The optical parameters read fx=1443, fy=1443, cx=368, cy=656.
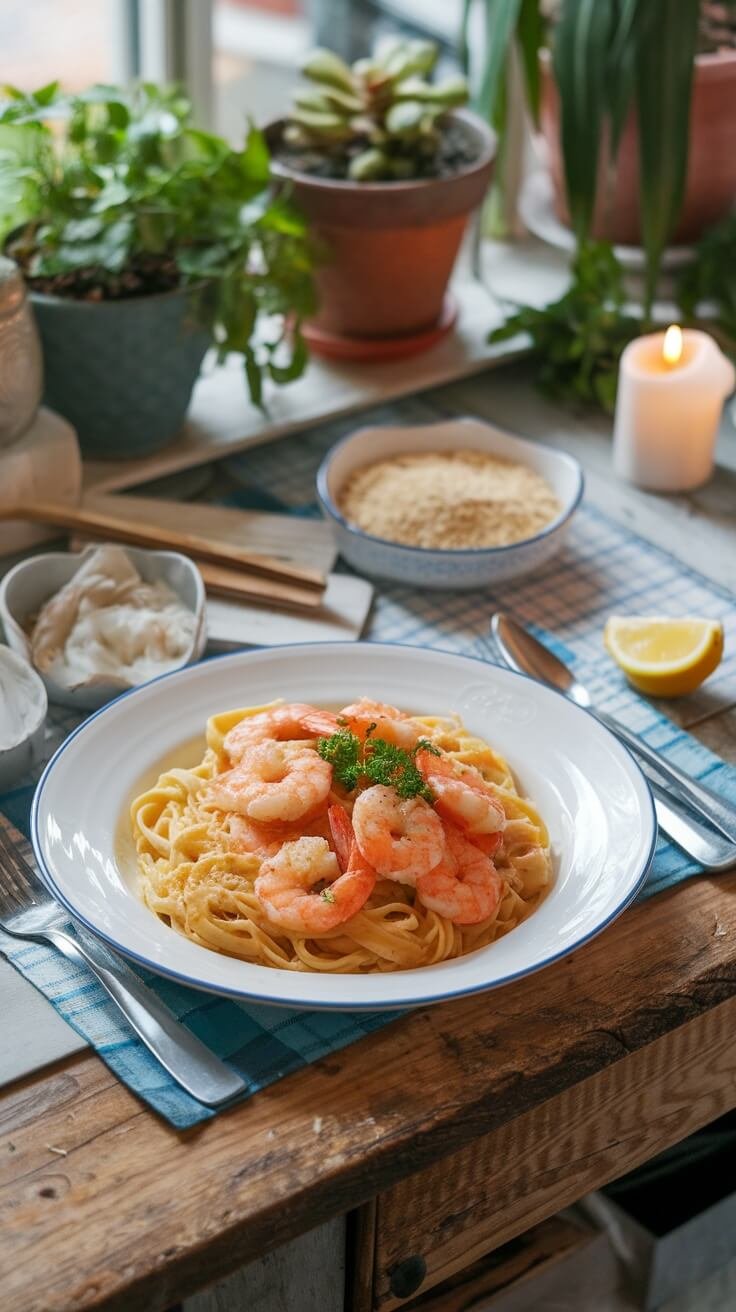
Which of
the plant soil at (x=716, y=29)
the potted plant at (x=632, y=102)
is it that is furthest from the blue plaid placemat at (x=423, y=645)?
the plant soil at (x=716, y=29)

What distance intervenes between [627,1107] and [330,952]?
10.1 inches

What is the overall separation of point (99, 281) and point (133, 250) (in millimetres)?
48

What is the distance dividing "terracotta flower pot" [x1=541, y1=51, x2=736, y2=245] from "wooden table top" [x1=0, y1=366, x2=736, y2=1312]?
1.08m

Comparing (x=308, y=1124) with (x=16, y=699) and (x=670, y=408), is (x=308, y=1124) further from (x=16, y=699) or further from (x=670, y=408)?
(x=670, y=408)

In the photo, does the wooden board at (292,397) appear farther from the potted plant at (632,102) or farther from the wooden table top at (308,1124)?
the wooden table top at (308,1124)

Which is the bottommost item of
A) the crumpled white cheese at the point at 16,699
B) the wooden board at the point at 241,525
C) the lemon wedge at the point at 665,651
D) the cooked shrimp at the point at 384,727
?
the wooden board at the point at 241,525

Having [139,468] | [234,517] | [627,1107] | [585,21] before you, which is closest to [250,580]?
[234,517]

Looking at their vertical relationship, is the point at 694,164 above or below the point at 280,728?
above

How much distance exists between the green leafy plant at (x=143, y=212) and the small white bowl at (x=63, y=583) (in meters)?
0.30

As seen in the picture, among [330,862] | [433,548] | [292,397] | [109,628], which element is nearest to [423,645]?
[433,548]

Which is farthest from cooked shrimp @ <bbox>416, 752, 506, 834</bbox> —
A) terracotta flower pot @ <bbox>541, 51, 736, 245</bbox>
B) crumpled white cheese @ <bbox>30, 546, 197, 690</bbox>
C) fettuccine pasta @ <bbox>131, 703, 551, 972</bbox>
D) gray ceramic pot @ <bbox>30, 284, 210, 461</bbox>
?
terracotta flower pot @ <bbox>541, 51, 736, 245</bbox>

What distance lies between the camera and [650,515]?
5.22 ft

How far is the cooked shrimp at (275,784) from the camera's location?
0.98m

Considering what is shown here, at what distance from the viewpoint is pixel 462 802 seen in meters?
0.98
